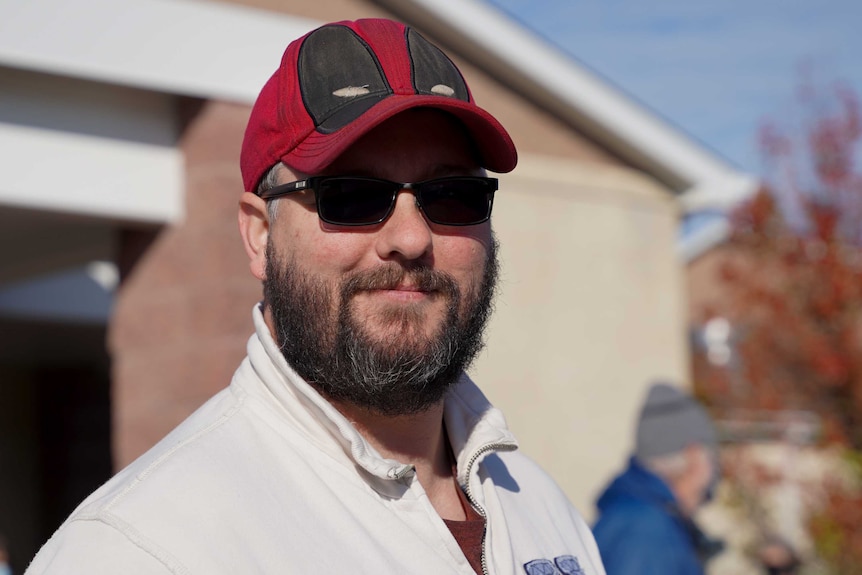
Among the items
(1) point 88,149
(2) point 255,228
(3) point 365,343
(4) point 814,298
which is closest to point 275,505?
(3) point 365,343

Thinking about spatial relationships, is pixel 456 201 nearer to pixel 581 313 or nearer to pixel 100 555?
pixel 100 555

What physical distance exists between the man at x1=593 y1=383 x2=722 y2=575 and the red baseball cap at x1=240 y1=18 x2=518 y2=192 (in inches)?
85.8

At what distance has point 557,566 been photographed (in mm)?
2049

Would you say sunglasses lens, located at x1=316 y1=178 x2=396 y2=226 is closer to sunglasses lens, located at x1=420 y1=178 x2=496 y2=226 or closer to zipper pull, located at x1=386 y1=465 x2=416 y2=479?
sunglasses lens, located at x1=420 y1=178 x2=496 y2=226

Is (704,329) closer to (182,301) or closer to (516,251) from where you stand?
(516,251)

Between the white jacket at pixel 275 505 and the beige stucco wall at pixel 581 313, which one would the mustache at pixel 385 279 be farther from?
the beige stucco wall at pixel 581 313

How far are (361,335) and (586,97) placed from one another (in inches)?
182

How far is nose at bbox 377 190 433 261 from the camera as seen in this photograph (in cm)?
185

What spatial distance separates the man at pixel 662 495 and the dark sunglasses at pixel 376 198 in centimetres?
214

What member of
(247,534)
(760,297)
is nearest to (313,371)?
(247,534)

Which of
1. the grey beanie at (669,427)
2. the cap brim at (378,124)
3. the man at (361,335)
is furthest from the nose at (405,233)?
the grey beanie at (669,427)

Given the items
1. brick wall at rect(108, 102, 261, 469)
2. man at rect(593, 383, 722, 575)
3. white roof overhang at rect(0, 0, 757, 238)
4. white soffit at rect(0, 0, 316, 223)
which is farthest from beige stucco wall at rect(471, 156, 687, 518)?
white soffit at rect(0, 0, 316, 223)

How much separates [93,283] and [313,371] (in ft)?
19.8

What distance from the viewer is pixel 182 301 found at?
477 cm
